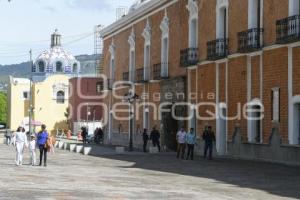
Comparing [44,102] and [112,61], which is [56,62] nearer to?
[44,102]

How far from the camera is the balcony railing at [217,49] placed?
34219 millimetres

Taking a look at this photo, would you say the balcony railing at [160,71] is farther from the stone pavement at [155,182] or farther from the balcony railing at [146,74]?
the stone pavement at [155,182]

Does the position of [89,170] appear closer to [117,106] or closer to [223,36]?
[223,36]

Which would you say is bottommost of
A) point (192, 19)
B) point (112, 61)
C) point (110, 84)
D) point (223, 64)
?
point (223, 64)

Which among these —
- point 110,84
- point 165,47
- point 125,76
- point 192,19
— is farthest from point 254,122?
point 110,84

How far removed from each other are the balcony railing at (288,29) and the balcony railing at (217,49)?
5844 mm

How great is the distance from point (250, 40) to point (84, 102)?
200ft

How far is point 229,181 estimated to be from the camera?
20453 millimetres

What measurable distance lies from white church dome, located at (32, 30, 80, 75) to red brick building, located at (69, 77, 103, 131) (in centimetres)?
2382

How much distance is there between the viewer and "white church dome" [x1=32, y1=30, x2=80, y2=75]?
11500 centimetres

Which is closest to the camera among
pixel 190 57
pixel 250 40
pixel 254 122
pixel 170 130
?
pixel 250 40

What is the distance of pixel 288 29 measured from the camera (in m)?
27.5

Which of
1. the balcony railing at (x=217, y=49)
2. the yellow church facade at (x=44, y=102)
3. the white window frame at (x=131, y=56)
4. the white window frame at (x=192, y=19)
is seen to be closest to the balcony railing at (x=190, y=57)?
the white window frame at (x=192, y=19)

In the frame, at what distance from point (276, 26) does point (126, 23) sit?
89.1ft
